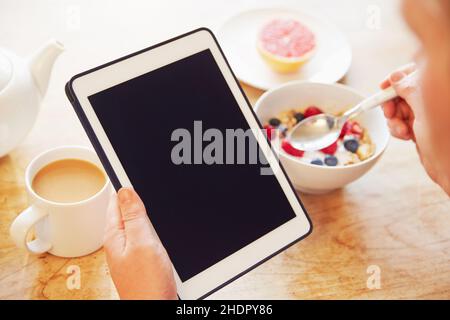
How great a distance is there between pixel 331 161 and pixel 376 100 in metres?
0.12

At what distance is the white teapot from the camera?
73cm

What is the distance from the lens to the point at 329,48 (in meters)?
1.08

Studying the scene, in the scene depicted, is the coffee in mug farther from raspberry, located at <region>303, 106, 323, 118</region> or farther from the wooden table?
raspberry, located at <region>303, 106, 323, 118</region>

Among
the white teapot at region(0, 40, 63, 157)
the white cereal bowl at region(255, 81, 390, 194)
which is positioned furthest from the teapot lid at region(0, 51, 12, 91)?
the white cereal bowl at region(255, 81, 390, 194)

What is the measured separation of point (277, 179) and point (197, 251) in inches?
6.0

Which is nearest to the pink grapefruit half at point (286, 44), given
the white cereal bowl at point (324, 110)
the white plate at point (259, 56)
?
the white plate at point (259, 56)

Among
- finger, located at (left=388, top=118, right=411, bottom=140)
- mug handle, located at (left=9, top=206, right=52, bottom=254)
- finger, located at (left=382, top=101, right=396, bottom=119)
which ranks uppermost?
mug handle, located at (left=9, top=206, right=52, bottom=254)

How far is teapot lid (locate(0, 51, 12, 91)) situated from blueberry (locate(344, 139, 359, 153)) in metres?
0.53

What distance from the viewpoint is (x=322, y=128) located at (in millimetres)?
889

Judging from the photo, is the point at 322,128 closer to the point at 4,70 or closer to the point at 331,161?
the point at 331,161

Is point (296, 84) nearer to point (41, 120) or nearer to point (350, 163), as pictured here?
point (350, 163)

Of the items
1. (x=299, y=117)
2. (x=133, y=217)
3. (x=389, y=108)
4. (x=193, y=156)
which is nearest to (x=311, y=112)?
(x=299, y=117)

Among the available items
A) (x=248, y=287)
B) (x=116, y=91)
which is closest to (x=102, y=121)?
(x=116, y=91)

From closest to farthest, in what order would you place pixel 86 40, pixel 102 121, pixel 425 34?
pixel 425 34 < pixel 102 121 < pixel 86 40
